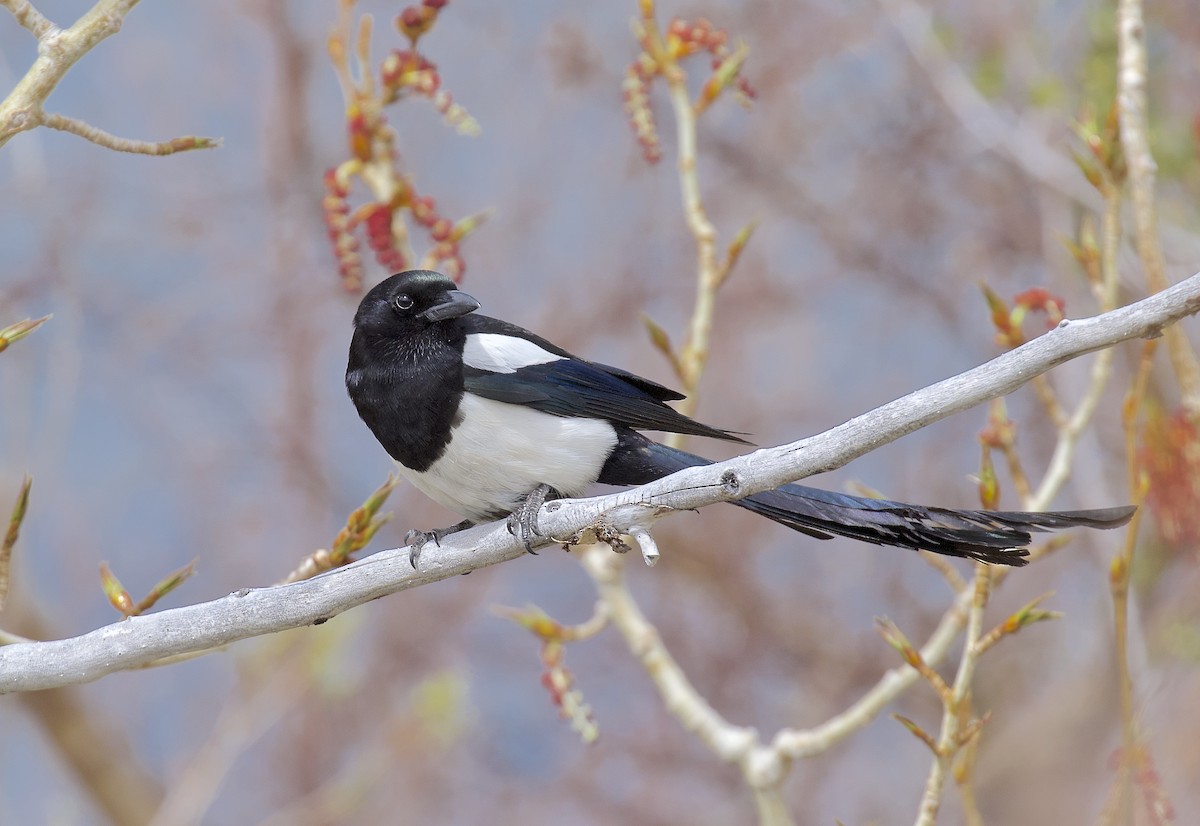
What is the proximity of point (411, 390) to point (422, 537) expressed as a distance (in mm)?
255

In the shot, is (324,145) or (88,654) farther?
(324,145)

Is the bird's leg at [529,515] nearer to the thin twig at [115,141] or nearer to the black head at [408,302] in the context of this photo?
the black head at [408,302]

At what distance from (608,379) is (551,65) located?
278cm

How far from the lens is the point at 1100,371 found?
2158mm

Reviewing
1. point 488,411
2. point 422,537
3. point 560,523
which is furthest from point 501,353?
point 560,523

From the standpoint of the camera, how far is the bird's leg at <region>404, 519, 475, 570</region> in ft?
5.68

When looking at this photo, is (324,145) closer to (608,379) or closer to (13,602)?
(13,602)

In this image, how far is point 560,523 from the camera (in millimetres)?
1680

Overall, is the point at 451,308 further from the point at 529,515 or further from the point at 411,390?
the point at 529,515

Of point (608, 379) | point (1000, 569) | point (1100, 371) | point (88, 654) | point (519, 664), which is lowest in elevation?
point (519, 664)

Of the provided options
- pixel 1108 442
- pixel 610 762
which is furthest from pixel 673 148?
pixel 610 762

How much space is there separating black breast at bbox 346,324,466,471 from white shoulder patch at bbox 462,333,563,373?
0.02 m

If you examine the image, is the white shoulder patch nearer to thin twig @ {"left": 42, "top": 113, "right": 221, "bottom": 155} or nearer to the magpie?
the magpie

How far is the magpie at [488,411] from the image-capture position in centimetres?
204
